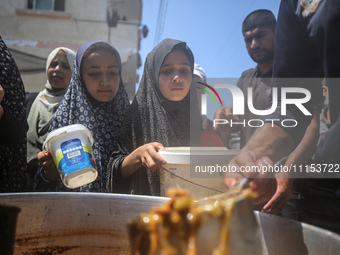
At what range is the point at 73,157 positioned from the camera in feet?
3.22

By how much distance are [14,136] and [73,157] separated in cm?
49

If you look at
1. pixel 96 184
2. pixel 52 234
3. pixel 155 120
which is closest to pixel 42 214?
pixel 52 234

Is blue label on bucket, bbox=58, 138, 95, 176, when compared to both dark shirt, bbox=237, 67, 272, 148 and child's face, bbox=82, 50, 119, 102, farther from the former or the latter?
dark shirt, bbox=237, 67, 272, 148

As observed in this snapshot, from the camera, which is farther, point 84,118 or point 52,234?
point 84,118

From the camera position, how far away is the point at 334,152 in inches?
38.0

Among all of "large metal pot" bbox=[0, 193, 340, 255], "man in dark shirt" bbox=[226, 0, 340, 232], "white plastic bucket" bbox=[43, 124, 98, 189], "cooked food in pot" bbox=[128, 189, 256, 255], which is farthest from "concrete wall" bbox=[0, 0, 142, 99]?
"cooked food in pot" bbox=[128, 189, 256, 255]

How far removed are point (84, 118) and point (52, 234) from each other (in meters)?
0.83

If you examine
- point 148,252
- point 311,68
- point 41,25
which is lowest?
point 148,252

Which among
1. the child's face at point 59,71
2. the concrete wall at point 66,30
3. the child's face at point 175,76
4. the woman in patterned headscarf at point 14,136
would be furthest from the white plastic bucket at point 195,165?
the concrete wall at point 66,30

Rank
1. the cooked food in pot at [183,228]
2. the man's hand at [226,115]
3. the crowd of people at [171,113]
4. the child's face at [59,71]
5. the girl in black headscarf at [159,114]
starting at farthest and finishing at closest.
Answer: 1. the child's face at [59,71]
2. the man's hand at [226,115]
3. the girl in black headscarf at [159,114]
4. the crowd of people at [171,113]
5. the cooked food in pot at [183,228]

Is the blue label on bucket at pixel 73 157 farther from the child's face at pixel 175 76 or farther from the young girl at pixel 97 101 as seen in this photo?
the child's face at pixel 175 76

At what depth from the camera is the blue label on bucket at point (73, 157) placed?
962mm

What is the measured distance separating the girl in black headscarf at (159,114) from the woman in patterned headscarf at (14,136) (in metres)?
0.49

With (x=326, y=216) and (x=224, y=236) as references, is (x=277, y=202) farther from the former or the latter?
(x=224, y=236)
